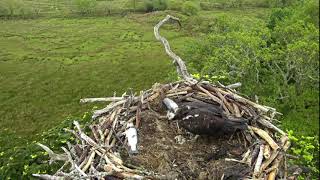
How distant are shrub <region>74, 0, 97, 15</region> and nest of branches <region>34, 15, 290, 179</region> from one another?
56206mm

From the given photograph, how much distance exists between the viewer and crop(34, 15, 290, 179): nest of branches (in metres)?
4.82

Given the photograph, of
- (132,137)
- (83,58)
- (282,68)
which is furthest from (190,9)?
(132,137)

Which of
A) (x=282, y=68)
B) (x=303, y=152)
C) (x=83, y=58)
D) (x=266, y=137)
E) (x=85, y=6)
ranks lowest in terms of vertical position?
(x=83, y=58)

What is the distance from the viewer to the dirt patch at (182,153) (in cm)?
488

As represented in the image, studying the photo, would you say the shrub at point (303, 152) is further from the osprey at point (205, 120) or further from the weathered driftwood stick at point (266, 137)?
the osprey at point (205, 120)

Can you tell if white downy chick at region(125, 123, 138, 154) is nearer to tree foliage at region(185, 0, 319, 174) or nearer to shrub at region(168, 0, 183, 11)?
tree foliage at region(185, 0, 319, 174)

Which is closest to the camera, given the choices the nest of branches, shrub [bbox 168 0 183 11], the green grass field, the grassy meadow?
the nest of branches

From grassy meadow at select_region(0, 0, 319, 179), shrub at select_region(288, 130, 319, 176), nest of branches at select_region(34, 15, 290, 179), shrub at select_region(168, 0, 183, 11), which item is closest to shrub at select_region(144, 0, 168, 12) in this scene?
shrub at select_region(168, 0, 183, 11)

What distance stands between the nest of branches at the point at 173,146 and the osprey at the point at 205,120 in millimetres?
145

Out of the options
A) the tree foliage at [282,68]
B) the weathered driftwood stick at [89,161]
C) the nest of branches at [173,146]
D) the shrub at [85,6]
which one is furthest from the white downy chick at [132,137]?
the shrub at [85,6]

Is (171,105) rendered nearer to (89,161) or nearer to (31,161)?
(89,161)

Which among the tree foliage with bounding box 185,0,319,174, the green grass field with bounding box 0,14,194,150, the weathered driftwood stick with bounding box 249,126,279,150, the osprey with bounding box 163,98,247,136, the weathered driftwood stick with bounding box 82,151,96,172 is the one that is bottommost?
the green grass field with bounding box 0,14,194,150

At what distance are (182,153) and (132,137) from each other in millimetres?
586

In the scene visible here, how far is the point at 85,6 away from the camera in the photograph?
205 feet
